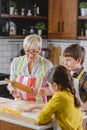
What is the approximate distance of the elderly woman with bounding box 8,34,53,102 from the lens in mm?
3141

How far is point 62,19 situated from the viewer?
5043mm

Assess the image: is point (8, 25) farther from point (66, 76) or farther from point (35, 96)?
point (66, 76)

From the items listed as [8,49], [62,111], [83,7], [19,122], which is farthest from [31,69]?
[8,49]

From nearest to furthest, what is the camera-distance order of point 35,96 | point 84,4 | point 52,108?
1. point 52,108
2. point 35,96
3. point 84,4

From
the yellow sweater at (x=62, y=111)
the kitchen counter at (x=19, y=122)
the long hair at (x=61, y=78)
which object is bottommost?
the kitchen counter at (x=19, y=122)

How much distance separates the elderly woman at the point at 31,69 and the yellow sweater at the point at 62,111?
866 mm

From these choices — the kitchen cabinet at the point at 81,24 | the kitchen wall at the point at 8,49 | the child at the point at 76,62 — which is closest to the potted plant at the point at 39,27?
the kitchen wall at the point at 8,49

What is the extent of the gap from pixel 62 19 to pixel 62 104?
296 cm

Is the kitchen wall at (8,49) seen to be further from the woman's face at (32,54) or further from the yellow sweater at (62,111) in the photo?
the yellow sweater at (62,111)

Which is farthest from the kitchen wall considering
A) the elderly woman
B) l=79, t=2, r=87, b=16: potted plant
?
the elderly woman

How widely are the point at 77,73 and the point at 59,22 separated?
2519mm

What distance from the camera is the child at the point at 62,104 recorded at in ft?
7.34

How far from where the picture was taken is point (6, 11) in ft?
15.9

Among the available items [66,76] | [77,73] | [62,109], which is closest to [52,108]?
[62,109]
